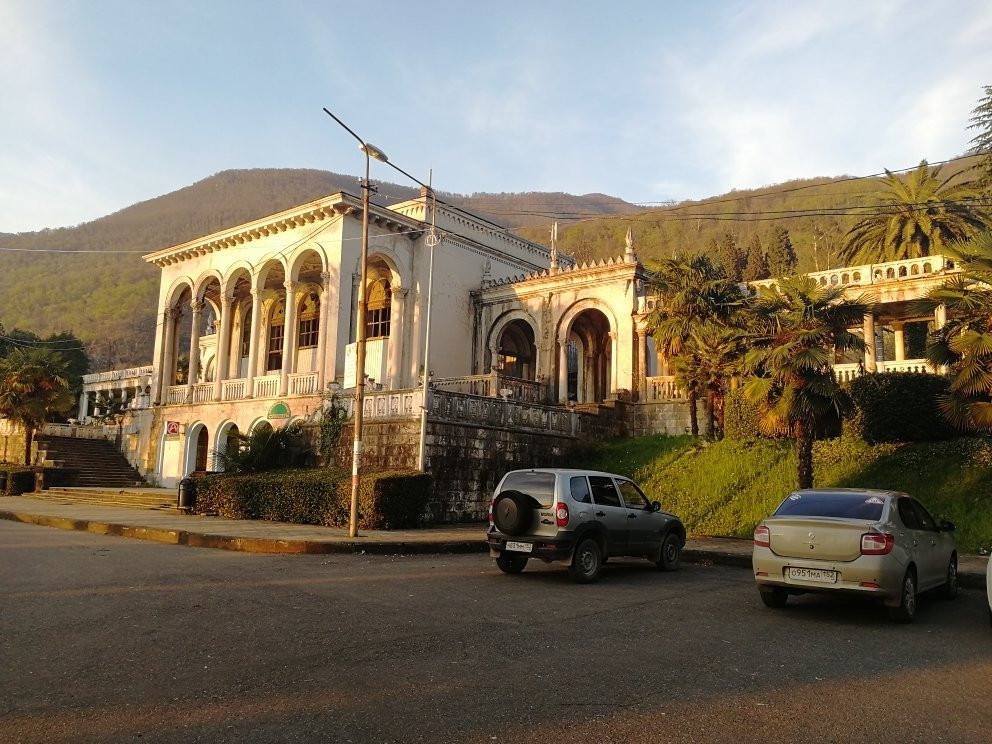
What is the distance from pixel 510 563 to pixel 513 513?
3.53ft

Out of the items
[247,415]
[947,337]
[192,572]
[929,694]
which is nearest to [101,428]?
[247,415]

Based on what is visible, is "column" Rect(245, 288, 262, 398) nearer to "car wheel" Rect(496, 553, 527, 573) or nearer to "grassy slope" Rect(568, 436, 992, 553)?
"grassy slope" Rect(568, 436, 992, 553)

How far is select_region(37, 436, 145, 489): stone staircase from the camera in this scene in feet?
101

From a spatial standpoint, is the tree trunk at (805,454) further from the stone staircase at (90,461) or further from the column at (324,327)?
the stone staircase at (90,461)

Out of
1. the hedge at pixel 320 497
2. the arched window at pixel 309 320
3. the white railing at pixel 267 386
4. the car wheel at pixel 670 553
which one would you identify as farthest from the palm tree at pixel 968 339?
the arched window at pixel 309 320

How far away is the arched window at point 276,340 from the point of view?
112 ft

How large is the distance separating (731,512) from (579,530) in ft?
25.2

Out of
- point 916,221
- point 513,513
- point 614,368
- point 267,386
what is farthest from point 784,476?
point 916,221

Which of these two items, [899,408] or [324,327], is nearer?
[899,408]

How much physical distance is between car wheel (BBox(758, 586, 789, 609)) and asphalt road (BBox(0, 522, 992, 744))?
5.7 inches

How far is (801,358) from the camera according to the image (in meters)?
14.3

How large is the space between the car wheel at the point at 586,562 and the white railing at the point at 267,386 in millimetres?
19941

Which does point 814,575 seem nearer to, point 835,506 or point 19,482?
point 835,506

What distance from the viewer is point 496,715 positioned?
432 cm
